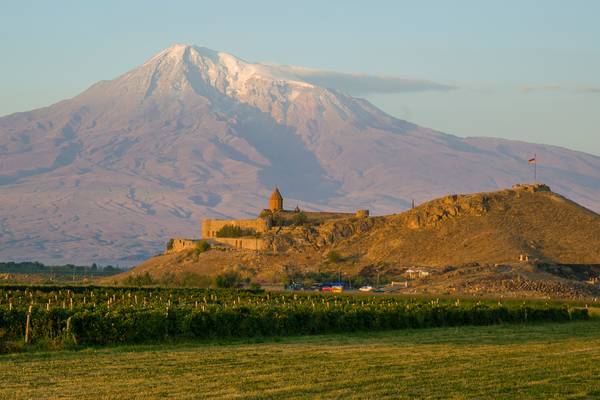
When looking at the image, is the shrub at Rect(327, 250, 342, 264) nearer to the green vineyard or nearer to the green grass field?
the green vineyard

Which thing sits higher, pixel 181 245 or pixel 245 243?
pixel 181 245

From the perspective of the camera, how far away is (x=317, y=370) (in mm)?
23312

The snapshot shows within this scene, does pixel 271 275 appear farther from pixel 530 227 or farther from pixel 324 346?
pixel 324 346

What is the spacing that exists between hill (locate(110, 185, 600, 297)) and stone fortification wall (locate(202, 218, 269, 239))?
18.9 ft

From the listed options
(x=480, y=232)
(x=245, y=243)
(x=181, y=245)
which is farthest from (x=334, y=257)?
(x=181, y=245)

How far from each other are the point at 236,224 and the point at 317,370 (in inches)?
3802

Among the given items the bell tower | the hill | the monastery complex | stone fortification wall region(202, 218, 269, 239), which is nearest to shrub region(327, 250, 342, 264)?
the hill

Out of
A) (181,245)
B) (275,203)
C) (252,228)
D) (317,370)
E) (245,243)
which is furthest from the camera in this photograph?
(275,203)

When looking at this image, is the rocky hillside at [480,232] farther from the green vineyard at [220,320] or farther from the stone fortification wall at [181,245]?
the green vineyard at [220,320]

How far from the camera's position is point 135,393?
20.1 metres

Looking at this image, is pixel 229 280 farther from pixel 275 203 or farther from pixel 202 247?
pixel 275 203

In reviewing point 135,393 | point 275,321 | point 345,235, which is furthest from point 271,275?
point 135,393

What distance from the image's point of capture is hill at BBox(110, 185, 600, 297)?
3187 inches

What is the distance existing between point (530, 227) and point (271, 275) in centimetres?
2163
